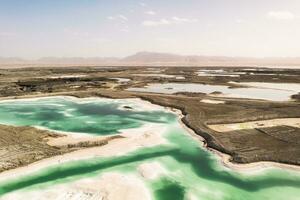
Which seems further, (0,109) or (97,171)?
(0,109)

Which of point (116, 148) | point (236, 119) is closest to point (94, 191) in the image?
point (116, 148)

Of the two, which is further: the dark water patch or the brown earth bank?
the brown earth bank

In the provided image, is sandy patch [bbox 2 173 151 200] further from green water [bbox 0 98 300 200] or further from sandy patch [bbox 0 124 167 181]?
sandy patch [bbox 0 124 167 181]

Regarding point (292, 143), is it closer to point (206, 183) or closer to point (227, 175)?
point (227, 175)

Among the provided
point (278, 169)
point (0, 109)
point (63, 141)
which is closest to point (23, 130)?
point (63, 141)

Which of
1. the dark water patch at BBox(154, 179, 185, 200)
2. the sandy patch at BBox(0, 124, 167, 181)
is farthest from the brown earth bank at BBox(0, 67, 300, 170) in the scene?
the dark water patch at BBox(154, 179, 185, 200)

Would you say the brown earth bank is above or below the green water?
above

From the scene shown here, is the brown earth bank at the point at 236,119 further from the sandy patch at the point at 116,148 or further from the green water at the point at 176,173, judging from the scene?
the green water at the point at 176,173

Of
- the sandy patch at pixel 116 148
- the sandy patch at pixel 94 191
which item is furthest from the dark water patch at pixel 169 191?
the sandy patch at pixel 116 148

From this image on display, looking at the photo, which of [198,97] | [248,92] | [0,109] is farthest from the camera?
[248,92]

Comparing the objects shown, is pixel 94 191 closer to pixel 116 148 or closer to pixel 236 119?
pixel 116 148

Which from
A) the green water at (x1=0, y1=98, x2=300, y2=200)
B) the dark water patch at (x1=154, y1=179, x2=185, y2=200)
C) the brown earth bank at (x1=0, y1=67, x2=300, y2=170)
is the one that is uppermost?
the brown earth bank at (x1=0, y1=67, x2=300, y2=170)
